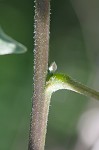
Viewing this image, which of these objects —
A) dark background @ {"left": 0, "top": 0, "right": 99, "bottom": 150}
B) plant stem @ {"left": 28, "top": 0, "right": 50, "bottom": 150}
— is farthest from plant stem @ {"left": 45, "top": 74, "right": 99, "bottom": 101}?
dark background @ {"left": 0, "top": 0, "right": 99, "bottom": 150}

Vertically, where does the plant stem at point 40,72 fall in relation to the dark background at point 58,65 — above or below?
above

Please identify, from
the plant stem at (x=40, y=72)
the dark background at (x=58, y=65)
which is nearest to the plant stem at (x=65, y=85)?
the plant stem at (x=40, y=72)

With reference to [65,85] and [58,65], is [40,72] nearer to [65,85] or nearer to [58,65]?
[65,85]

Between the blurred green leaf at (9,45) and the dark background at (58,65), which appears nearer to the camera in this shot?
the blurred green leaf at (9,45)

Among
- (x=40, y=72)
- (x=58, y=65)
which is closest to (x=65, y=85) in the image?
(x=40, y=72)

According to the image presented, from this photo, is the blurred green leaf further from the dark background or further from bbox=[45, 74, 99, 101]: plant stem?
the dark background

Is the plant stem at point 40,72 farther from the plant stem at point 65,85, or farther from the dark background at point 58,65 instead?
the dark background at point 58,65

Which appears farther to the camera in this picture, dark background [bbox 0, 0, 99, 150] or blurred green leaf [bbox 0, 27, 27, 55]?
dark background [bbox 0, 0, 99, 150]
